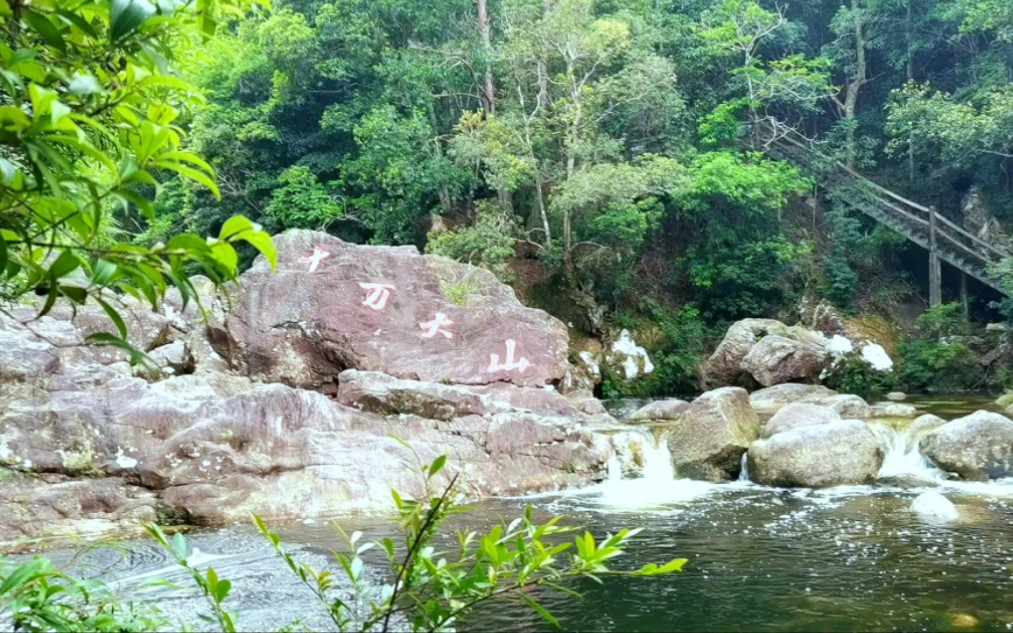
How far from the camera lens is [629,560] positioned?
557 centimetres

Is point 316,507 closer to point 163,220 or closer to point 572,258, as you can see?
point 572,258

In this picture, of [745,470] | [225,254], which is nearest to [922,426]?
[745,470]

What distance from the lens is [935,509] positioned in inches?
266

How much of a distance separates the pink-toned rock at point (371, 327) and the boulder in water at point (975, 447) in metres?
4.52

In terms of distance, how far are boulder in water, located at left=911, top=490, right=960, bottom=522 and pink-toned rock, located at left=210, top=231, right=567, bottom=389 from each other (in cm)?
467

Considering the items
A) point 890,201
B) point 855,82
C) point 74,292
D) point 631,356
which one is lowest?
point 74,292

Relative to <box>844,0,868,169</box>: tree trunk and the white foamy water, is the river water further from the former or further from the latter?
<box>844,0,868,169</box>: tree trunk

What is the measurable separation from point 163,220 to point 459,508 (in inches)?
753

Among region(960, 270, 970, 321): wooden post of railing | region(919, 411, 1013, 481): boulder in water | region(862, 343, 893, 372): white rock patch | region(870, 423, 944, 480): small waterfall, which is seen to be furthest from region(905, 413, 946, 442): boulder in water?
region(960, 270, 970, 321): wooden post of railing

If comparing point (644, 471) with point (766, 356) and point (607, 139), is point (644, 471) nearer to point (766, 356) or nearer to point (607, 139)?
point (766, 356)

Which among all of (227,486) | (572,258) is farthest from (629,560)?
(572,258)

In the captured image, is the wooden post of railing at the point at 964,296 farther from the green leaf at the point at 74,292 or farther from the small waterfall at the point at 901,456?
the green leaf at the point at 74,292

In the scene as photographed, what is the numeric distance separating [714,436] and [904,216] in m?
12.0

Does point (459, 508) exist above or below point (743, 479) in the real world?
above
